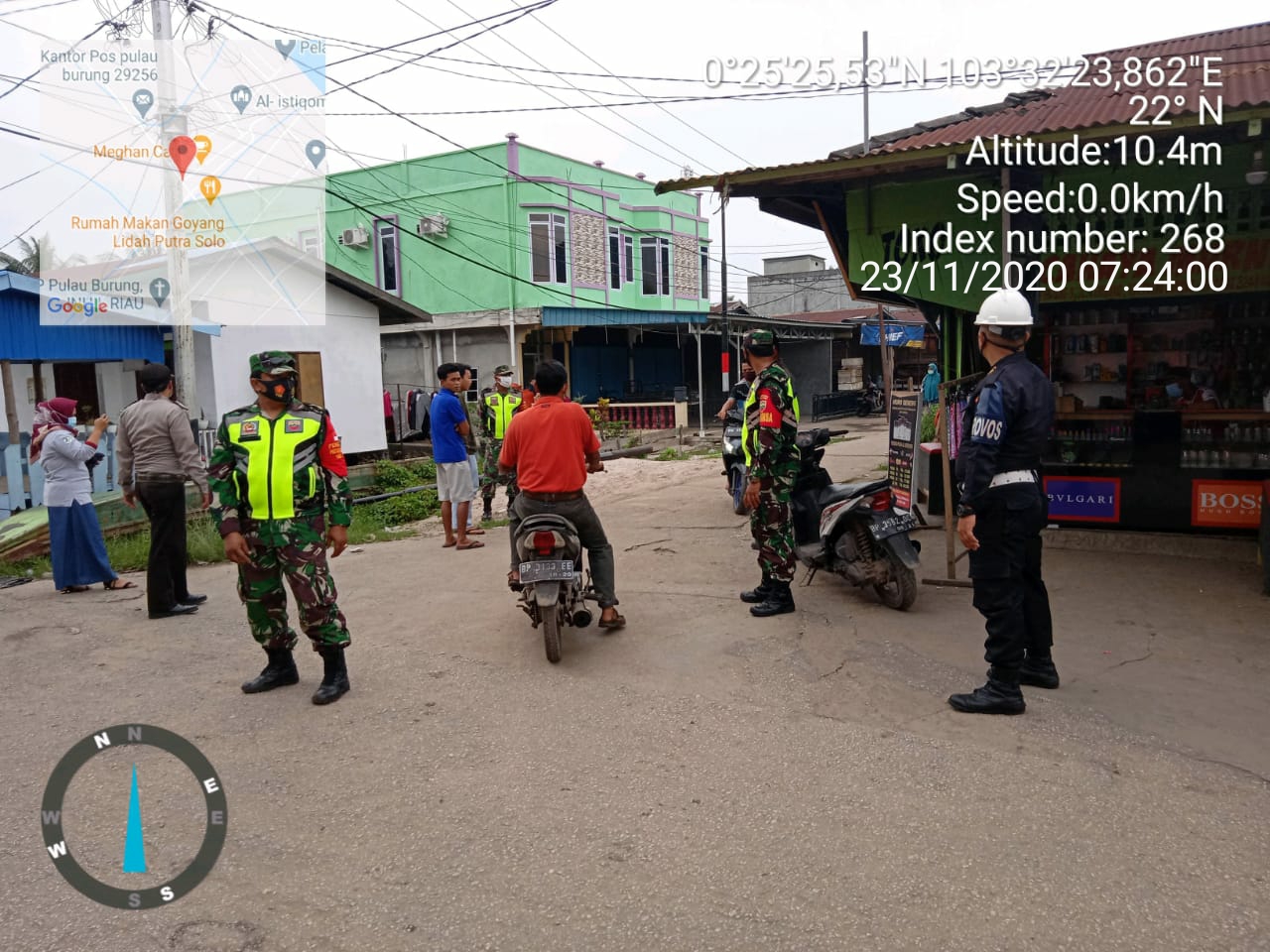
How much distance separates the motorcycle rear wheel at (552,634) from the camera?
202 inches

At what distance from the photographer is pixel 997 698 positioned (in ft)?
14.0

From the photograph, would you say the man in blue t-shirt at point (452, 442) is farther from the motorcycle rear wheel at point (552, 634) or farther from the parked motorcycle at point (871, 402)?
the parked motorcycle at point (871, 402)

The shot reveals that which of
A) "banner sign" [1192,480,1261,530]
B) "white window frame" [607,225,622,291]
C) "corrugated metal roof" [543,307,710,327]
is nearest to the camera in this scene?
"banner sign" [1192,480,1261,530]

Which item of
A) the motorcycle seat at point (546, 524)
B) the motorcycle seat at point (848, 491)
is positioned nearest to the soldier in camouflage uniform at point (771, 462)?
the motorcycle seat at point (848, 491)

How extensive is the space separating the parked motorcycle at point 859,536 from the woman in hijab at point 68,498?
5559 millimetres

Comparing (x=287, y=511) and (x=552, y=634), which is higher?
(x=287, y=511)

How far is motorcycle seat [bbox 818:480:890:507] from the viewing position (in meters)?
6.12

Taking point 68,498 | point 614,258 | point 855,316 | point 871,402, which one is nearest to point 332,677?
point 68,498

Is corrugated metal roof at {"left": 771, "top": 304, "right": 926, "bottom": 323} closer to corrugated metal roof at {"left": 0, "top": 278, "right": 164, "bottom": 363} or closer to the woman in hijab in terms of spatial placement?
corrugated metal roof at {"left": 0, "top": 278, "right": 164, "bottom": 363}

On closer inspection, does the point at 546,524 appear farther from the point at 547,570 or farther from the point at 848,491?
the point at 848,491

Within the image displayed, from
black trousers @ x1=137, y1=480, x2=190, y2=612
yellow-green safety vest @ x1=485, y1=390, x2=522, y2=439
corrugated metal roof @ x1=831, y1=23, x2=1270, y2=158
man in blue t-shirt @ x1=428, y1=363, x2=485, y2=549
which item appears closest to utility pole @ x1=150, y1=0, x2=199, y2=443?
yellow-green safety vest @ x1=485, y1=390, x2=522, y2=439

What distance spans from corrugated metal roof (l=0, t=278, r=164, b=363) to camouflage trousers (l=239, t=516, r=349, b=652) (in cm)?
926

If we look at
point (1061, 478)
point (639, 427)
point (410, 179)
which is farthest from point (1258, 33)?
point (410, 179)

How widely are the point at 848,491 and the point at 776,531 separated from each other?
0.75 m
